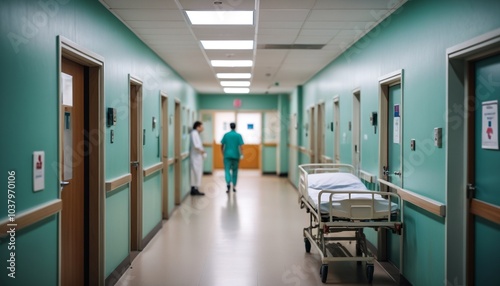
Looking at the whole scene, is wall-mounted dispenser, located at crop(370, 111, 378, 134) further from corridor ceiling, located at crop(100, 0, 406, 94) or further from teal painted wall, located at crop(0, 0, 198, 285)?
teal painted wall, located at crop(0, 0, 198, 285)

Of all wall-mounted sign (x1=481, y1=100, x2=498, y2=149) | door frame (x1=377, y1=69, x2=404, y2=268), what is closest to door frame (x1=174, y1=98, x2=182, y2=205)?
door frame (x1=377, y1=69, x2=404, y2=268)

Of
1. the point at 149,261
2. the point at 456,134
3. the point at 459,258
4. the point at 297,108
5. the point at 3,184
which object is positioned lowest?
the point at 149,261

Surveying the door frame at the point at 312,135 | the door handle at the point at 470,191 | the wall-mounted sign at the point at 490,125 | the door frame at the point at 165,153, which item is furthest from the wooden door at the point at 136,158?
the door frame at the point at 312,135

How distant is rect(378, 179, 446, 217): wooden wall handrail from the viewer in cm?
314

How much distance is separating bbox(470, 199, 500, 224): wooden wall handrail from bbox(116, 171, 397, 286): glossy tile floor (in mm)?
1482

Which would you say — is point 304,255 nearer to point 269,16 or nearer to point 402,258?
point 402,258

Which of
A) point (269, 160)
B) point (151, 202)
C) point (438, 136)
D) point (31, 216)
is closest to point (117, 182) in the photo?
point (31, 216)

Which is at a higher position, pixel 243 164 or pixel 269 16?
pixel 269 16

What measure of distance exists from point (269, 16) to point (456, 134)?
2244 millimetres

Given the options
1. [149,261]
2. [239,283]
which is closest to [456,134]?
[239,283]

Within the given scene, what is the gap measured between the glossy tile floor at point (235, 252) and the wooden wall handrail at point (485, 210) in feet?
4.86

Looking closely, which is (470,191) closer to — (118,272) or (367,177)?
(367,177)

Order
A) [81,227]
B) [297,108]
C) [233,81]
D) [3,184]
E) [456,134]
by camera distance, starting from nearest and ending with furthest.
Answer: [3,184] < [456,134] < [81,227] < [233,81] < [297,108]

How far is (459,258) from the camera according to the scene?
3.06m
